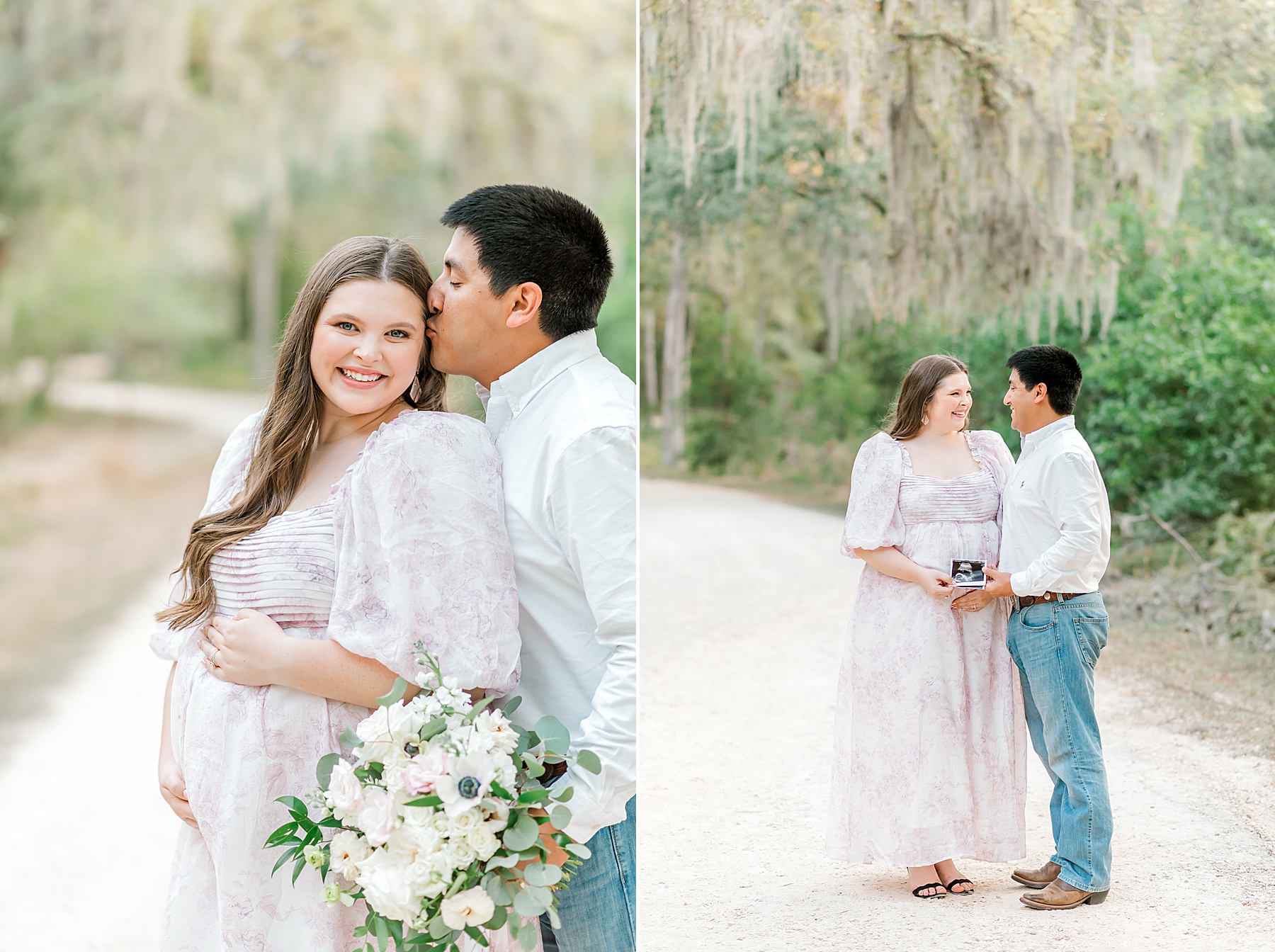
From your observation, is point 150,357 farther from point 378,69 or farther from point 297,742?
Answer: point 297,742

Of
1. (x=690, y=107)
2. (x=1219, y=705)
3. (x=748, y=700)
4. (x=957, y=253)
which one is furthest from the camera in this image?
(x=957, y=253)

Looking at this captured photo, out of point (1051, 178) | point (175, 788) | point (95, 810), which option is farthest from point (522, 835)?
point (95, 810)

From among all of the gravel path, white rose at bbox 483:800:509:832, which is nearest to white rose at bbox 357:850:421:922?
white rose at bbox 483:800:509:832

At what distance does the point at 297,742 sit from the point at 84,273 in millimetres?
6309

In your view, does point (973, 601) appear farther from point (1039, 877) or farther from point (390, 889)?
point (390, 889)

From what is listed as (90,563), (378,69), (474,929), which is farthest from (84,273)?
(474,929)

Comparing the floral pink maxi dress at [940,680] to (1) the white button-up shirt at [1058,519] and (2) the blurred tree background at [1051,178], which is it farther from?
(2) the blurred tree background at [1051,178]

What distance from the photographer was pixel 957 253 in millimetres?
5445

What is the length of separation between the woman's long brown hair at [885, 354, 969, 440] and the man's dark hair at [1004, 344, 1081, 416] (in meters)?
0.14

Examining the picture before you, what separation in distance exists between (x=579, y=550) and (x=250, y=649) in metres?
0.46

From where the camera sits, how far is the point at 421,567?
4.71ft

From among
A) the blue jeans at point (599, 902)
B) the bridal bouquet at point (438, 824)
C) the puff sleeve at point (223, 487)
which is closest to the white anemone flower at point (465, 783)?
the bridal bouquet at point (438, 824)

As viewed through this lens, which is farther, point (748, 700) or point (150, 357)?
point (150, 357)

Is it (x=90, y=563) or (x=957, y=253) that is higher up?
(x=957, y=253)
